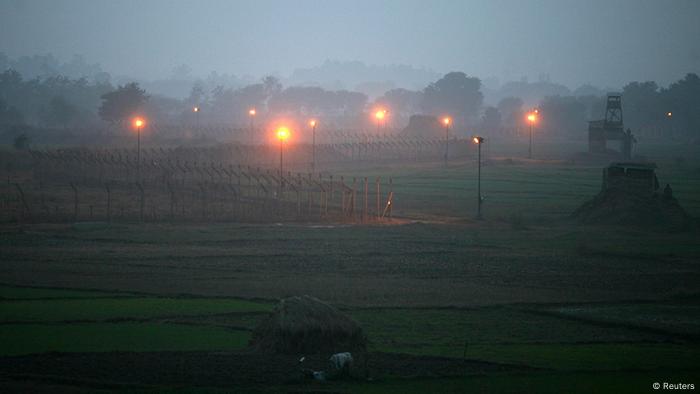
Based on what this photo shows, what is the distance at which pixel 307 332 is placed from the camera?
14359mm

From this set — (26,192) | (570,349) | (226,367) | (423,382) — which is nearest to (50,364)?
(226,367)

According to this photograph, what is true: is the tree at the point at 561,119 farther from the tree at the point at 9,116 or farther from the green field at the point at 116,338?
the green field at the point at 116,338

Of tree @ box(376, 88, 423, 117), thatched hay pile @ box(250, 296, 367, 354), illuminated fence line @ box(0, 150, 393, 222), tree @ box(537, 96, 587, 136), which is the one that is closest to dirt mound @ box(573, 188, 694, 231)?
illuminated fence line @ box(0, 150, 393, 222)

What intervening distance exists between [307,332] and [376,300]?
212 inches

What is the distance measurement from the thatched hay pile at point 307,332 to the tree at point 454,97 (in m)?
117

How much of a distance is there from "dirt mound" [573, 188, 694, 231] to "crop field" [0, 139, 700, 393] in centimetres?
99

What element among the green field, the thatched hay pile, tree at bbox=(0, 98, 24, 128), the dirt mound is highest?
tree at bbox=(0, 98, 24, 128)

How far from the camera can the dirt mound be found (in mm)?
33938

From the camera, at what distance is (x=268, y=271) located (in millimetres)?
23500

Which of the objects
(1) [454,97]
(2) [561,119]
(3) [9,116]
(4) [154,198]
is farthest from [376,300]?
(1) [454,97]

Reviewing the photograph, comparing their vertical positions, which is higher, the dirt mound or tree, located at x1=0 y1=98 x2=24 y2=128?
tree, located at x1=0 y1=98 x2=24 y2=128

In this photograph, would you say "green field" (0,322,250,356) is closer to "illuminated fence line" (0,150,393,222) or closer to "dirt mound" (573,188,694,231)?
"illuminated fence line" (0,150,393,222)

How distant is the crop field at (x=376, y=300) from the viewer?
13.0m

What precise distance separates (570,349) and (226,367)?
611cm
